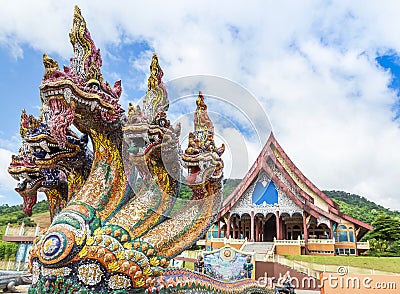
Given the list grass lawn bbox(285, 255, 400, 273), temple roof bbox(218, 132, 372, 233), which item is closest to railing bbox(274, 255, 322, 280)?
grass lawn bbox(285, 255, 400, 273)

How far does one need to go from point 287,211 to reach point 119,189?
40.7 feet

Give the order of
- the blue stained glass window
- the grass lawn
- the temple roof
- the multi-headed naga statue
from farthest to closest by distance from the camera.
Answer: the blue stained glass window → the temple roof → the grass lawn → the multi-headed naga statue

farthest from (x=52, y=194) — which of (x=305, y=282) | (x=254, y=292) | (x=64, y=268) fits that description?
(x=305, y=282)

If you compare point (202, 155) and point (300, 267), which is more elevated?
point (202, 155)

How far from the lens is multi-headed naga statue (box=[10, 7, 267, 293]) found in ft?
12.5

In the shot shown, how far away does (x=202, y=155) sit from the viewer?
5.02 m

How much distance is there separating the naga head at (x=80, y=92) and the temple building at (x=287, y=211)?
34.4 feet

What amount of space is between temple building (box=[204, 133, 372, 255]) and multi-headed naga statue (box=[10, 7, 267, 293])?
9.57 metres

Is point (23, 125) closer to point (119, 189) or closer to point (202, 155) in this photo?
point (119, 189)

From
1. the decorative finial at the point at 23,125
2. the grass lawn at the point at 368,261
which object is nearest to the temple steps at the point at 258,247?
the grass lawn at the point at 368,261

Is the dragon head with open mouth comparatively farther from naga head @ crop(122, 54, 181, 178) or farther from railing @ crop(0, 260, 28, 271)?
railing @ crop(0, 260, 28, 271)

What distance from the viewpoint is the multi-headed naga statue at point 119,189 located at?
3.82 m

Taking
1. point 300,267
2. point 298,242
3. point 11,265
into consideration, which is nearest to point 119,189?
point 300,267

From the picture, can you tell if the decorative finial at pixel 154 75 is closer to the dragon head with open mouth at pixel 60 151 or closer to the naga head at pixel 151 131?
the naga head at pixel 151 131
